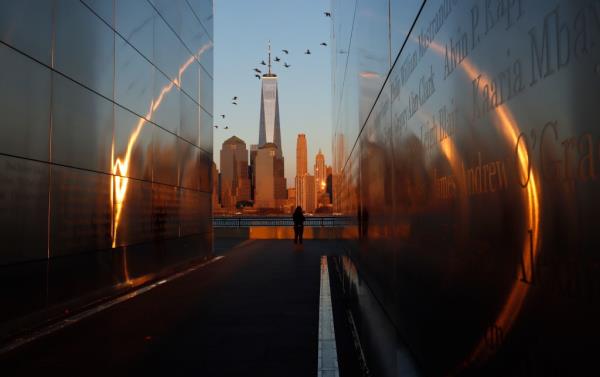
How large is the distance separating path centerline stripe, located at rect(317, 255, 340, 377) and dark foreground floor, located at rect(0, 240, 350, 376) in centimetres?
10

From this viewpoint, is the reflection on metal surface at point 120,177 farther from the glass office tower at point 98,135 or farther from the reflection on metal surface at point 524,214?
the reflection on metal surface at point 524,214

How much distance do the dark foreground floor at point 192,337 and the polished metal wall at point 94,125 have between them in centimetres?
144

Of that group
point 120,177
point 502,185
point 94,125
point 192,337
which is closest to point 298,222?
point 120,177

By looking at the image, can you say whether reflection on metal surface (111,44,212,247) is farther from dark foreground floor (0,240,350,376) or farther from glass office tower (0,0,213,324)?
dark foreground floor (0,240,350,376)

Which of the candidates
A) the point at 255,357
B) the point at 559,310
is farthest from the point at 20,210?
the point at 559,310

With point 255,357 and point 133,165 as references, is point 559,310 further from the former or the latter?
point 133,165

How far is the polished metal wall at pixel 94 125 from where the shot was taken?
24.4 ft

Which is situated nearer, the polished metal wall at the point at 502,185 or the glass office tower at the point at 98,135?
the polished metal wall at the point at 502,185

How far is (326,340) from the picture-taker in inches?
264

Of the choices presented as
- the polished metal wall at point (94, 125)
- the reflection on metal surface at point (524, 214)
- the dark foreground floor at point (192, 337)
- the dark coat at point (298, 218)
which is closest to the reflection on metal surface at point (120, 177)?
the polished metal wall at point (94, 125)

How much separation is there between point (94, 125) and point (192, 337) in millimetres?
4856

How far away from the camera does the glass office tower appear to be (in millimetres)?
7484

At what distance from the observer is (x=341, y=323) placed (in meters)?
7.87

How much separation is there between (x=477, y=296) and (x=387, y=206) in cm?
356
